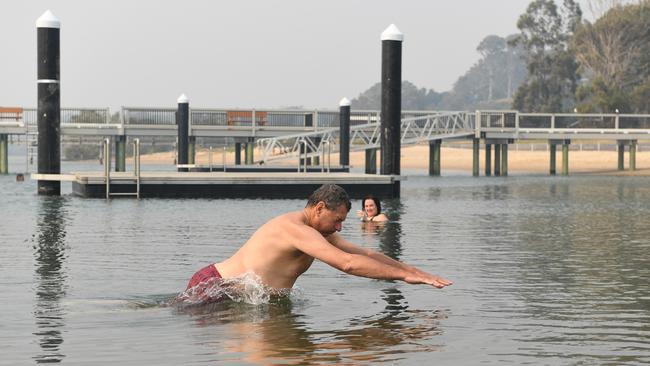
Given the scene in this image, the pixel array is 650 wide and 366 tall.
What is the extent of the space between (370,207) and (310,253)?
14.7 meters

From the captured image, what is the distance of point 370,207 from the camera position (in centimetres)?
2539

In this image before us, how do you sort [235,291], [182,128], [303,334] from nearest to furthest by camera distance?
1. [303,334]
2. [235,291]
3. [182,128]

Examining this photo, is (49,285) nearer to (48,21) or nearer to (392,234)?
(392,234)

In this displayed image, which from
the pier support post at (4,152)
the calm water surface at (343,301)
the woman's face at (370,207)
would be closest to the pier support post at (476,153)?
the pier support post at (4,152)

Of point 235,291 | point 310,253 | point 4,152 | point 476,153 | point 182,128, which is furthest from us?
point 476,153

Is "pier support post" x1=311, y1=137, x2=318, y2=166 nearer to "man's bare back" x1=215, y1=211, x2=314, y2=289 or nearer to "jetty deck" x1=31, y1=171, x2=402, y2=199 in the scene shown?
"jetty deck" x1=31, y1=171, x2=402, y2=199

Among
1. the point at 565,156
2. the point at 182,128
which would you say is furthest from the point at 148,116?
the point at 565,156

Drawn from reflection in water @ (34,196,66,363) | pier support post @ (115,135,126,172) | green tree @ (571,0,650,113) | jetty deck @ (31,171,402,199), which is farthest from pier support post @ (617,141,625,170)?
reflection in water @ (34,196,66,363)

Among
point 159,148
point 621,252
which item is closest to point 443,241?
point 621,252

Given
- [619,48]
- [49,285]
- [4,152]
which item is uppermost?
[619,48]

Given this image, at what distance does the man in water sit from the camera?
33.8ft

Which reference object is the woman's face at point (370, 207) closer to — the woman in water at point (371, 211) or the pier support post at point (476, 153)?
the woman in water at point (371, 211)

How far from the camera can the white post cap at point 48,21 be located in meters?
34.2

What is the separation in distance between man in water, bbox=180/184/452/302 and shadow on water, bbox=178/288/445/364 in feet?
1.24
